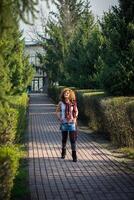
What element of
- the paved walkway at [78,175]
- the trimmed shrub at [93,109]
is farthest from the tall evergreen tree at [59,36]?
the paved walkway at [78,175]

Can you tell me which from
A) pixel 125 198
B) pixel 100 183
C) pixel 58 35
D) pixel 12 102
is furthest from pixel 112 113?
pixel 58 35

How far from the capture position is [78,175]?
11.0 meters

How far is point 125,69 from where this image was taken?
60.5ft

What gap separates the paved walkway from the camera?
30.2 ft


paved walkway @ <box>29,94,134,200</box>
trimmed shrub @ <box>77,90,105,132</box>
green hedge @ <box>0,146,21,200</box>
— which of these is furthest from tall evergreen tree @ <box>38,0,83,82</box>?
green hedge @ <box>0,146,21,200</box>

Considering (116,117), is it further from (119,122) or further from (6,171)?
(6,171)

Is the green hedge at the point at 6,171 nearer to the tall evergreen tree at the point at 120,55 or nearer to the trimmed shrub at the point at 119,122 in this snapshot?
the trimmed shrub at the point at 119,122

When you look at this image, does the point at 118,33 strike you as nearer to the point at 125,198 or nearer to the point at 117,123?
the point at 117,123

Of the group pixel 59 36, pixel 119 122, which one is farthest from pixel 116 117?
→ pixel 59 36

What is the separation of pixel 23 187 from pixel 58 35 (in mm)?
46950

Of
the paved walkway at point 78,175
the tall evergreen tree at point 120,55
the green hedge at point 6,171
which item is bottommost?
the paved walkway at point 78,175

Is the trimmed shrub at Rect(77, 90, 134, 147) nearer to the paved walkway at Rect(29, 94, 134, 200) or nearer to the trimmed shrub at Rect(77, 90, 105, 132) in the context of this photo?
the trimmed shrub at Rect(77, 90, 105, 132)

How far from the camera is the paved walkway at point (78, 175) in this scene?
9.22 meters

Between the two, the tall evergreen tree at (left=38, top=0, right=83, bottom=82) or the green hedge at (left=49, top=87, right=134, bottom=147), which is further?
the tall evergreen tree at (left=38, top=0, right=83, bottom=82)
